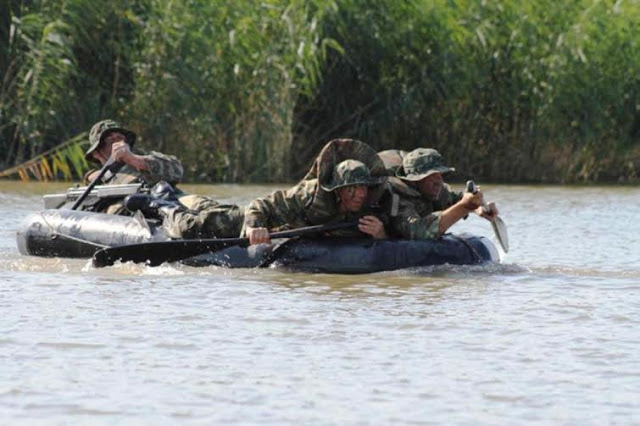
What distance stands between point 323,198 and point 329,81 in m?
10.8

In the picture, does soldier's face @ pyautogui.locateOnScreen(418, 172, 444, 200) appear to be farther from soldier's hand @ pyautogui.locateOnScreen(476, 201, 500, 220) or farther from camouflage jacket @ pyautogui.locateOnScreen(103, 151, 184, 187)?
camouflage jacket @ pyautogui.locateOnScreen(103, 151, 184, 187)

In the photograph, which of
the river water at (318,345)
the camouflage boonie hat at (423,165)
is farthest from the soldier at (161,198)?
the camouflage boonie hat at (423,165)

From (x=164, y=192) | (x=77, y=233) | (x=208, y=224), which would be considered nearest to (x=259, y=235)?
(x=208, y=224)

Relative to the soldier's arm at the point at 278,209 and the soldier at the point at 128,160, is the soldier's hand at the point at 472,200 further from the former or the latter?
the soldier at the point at 128,160

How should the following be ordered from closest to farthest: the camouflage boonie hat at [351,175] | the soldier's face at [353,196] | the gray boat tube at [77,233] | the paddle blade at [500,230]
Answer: the camouflage boonie hat at [351,175] → the soldier's face at [353,196] → the paddle blade at [500,230] → the gray boat tube at [77,233]

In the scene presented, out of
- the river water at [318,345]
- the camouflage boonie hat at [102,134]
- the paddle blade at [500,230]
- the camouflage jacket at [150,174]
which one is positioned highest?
the camouflage boonie hat at [102,134]

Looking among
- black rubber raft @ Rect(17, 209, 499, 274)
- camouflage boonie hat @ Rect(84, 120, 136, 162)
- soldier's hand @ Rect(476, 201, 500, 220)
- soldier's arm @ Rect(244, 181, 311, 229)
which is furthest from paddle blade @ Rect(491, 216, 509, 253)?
camouflage boonie hat @ Rect(84, 120, 136, 162)

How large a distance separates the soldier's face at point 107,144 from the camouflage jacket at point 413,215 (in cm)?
309

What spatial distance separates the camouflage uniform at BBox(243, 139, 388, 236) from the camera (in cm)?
1088

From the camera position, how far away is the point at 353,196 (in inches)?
424

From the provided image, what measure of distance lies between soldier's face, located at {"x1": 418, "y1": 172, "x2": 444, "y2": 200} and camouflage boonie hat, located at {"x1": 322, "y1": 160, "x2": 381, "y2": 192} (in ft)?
1.78

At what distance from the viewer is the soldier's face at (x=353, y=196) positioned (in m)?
10.8

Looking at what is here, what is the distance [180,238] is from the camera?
38.4 feet

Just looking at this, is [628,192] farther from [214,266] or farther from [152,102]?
[214,266]
